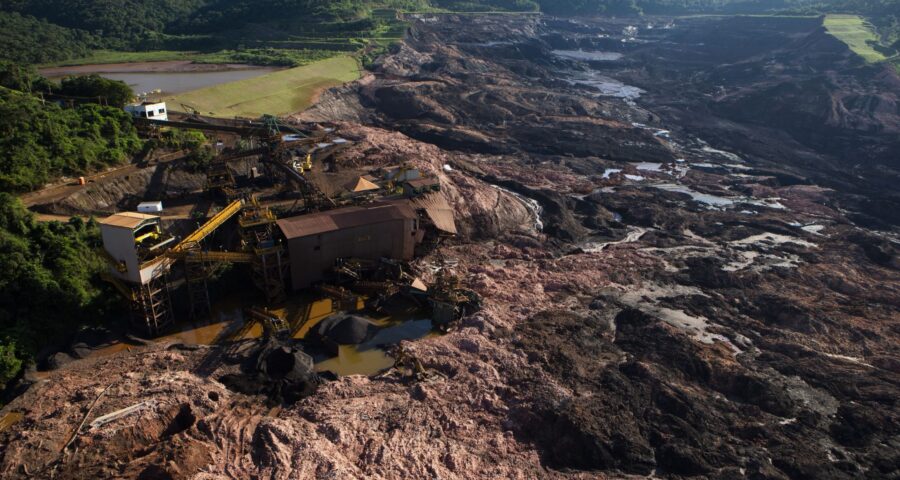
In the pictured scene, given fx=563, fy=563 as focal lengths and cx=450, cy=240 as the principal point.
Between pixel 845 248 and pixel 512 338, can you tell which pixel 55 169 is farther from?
pixel 845 248

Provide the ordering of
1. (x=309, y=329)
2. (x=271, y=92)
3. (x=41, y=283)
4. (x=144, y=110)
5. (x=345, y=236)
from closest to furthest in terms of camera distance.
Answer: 1. (x=41, y=283)
2. (x=309, y=329)
3. (x=345, y=236)
4. (x=144, y=110)
5. (x=271, y=92)

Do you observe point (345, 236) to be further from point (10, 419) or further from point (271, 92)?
point (271, 92)

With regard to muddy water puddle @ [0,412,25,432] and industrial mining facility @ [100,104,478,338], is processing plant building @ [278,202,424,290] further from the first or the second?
muddy water puddle @ [0,412,25,432]

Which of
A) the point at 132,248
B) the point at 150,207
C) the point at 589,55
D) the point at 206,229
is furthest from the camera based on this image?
the point at 589,55

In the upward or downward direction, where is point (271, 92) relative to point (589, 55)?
upward

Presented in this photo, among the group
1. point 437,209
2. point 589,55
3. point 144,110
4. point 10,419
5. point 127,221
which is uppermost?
point 144,110

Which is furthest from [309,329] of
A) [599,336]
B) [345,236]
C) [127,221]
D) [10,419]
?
[599,336]

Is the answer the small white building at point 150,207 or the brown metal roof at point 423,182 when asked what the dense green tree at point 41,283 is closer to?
the small white building at point 150,207

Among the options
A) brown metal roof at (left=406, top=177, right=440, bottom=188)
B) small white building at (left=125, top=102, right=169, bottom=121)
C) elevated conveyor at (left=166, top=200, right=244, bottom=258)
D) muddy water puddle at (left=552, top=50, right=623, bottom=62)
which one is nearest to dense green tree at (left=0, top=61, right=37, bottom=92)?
small white building at (left=125, top=102, right=169, bottom=121)
